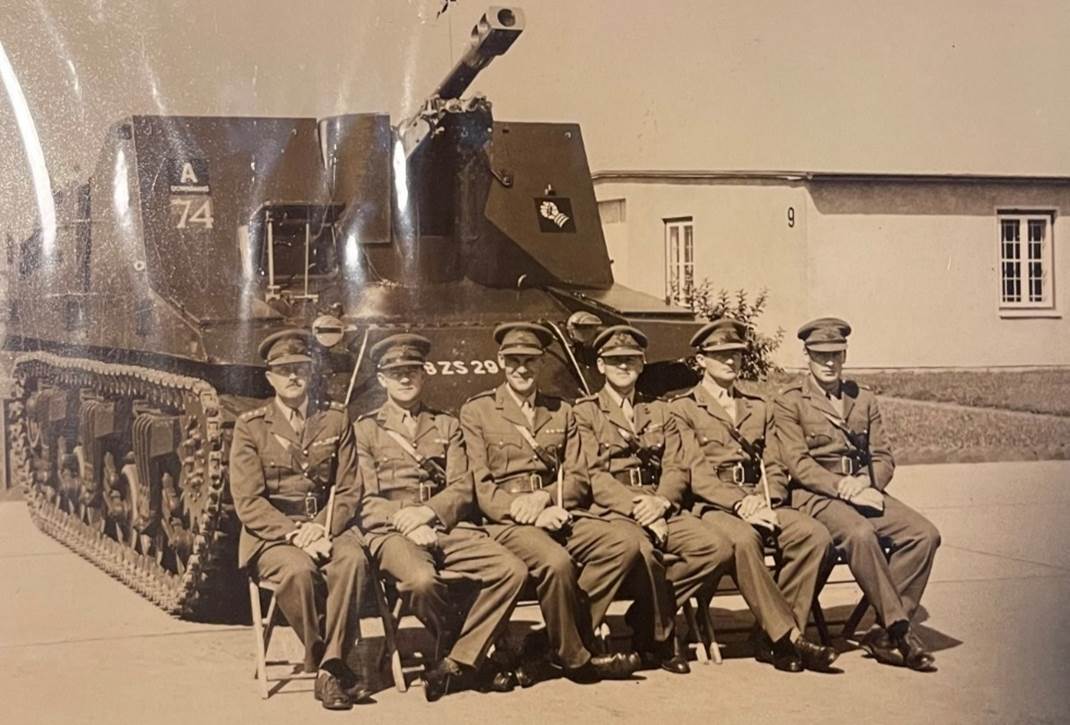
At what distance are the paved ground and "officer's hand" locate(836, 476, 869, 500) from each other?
0.61m

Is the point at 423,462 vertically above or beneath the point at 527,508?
above

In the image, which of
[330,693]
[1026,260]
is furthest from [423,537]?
[1026,260]

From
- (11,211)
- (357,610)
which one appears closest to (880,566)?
(357,610)

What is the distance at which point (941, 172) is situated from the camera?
22.9 feet

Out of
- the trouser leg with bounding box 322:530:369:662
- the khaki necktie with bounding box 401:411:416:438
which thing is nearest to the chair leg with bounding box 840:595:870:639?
the khaki necktie with bounding box 401:411:416:438

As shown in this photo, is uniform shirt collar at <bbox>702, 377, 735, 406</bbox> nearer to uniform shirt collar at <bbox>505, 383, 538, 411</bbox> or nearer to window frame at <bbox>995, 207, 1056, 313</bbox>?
uniform shirt collar at <bbox>505, 383, 538, 411</bbox>

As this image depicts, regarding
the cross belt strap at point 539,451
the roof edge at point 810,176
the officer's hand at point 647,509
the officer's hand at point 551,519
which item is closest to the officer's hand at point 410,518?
the officer's hand at point 551,519

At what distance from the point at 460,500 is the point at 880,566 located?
1.59 m

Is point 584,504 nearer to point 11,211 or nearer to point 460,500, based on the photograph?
point 460,500

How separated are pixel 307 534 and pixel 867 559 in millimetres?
2079

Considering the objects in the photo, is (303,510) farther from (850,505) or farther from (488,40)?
(850,505)

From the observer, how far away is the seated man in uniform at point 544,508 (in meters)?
5.34

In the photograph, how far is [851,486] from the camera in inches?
229

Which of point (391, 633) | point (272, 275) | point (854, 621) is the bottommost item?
point (854, 621)
